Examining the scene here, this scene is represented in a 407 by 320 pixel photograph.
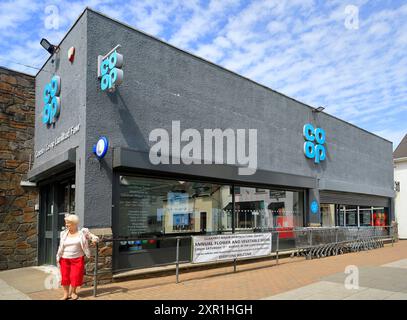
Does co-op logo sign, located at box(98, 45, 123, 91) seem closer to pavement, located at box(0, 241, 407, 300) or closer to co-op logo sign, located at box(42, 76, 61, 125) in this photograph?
co-op logo sign, located at box(42, 76, 61, 125)

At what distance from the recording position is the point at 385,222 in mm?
23766

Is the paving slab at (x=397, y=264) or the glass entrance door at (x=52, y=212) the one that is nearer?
the glass entrance door at (x=52, y=212)

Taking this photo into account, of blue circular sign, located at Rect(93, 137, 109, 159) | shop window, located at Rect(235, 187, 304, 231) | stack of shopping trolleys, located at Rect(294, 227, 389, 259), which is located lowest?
stack of shopping trolleys, located at Rect(294, 227, 389, 259)

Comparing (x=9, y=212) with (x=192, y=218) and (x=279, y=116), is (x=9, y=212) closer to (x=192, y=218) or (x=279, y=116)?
(x=192, y=218)

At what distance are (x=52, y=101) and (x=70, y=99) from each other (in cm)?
119

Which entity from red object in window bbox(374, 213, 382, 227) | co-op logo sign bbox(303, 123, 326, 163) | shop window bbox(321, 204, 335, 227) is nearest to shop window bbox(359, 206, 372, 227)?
red object in window bbox(374, 213, 382, 227)

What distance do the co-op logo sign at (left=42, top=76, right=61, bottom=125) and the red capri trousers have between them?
4742mm

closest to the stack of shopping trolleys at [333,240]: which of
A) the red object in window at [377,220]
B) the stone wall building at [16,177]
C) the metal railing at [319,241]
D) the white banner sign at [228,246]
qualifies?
the metal railing at [319,241]

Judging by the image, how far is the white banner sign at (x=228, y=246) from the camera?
952 cm

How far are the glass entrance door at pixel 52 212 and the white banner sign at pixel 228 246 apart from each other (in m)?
3.66

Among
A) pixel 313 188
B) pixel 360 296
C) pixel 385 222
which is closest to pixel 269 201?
pixel 313 188

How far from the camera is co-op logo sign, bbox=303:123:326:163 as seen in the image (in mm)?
16442

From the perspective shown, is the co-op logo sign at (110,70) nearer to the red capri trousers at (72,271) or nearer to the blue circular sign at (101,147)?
the blue circular sign at (101,147)

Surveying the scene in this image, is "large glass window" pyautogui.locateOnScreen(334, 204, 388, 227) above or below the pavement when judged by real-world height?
above
